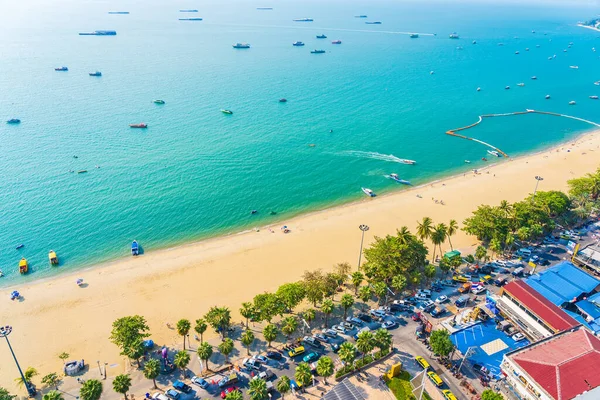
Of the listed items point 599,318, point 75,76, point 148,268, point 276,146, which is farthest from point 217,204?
point 75,76

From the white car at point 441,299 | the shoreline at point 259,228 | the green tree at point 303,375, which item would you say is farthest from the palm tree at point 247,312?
the shoreline at point 259,228

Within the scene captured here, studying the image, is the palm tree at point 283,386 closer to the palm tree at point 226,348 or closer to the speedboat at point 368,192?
the palm tree at point 226,348

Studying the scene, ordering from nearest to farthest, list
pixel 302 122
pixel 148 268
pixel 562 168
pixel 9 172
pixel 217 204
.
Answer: pixel 148 268 → pixel 217 204 → pixel 9 172 → pixel 562 168 → pixel 302 122

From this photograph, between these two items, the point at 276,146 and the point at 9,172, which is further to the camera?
the point at 276,146

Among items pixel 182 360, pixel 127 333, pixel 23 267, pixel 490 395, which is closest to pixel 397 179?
pixel 490 395

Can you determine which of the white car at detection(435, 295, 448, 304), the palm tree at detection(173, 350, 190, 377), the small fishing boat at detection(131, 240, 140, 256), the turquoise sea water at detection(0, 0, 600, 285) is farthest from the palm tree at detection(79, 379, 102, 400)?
the white car at detection(435, 295, 448, 304)

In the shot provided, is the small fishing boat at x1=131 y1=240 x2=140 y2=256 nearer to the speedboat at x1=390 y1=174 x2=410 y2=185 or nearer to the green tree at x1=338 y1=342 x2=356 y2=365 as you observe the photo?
the green tree at x1=338 y1=342 x2=356 y2=365

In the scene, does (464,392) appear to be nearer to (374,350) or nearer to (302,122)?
(374,350)

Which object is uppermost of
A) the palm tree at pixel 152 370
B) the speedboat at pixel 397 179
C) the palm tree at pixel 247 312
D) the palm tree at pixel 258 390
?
the speedboat at pixel 397 179
